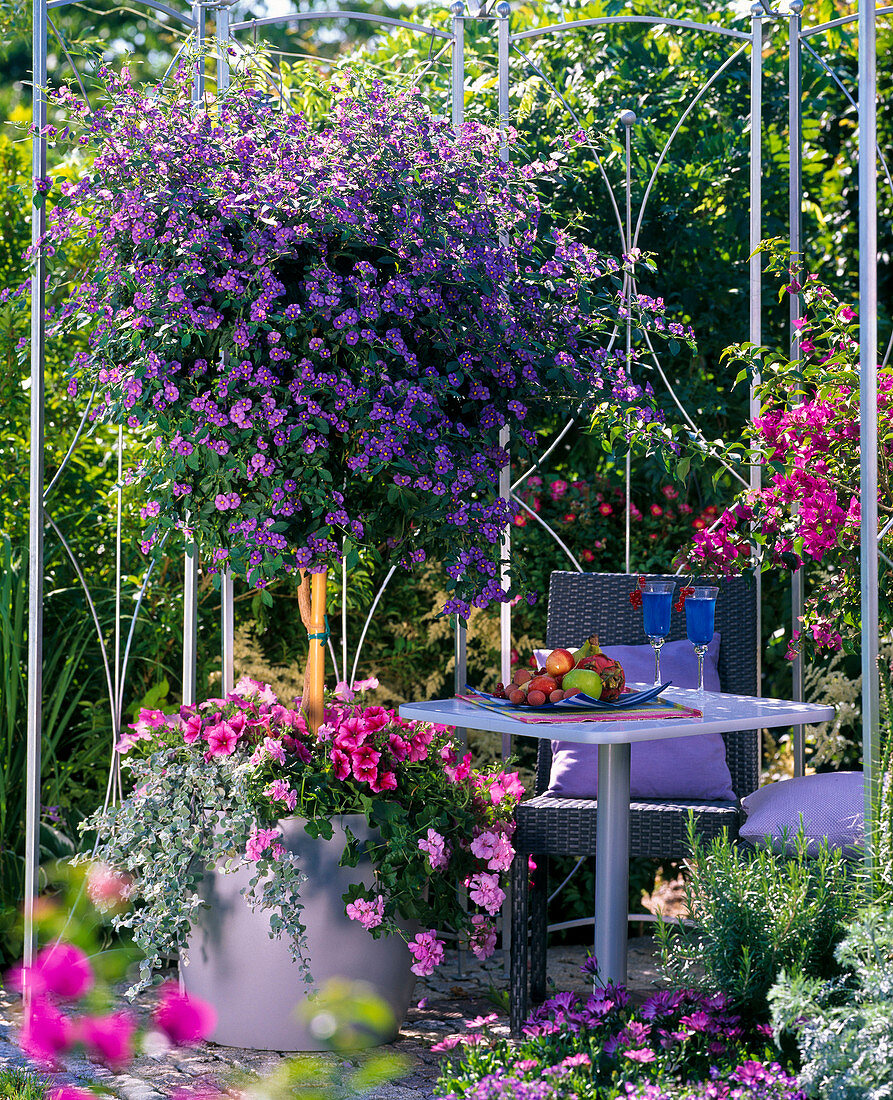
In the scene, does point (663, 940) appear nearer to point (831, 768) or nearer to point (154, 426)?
point (154, 426)

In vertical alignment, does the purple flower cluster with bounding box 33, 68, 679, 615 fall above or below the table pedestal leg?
above

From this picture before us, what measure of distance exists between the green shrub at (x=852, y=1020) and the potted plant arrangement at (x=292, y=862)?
3.51 ft

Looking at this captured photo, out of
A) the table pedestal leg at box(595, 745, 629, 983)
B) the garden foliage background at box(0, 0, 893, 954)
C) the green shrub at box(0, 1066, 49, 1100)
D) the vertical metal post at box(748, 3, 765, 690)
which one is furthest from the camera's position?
the garden foliage background at box(0, 0, 893, 954)

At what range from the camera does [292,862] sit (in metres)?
2.65

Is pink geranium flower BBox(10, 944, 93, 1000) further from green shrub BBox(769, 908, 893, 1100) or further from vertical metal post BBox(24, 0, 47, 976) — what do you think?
green shrub BBox(769, 908, 893, 1100)

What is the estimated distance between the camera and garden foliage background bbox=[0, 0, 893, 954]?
12.2ft

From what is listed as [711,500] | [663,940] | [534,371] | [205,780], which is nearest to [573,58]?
[711,500]

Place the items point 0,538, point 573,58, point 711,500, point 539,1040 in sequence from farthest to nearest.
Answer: point 573,58 → point 711,500 → point 0,538 → point 539,1040

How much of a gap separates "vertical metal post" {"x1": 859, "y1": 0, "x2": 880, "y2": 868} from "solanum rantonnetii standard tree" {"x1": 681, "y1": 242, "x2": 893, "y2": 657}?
629 millimetres

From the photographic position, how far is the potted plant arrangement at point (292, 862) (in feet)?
8.80

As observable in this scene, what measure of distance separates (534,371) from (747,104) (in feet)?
6.25

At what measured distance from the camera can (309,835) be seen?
8.80 feet

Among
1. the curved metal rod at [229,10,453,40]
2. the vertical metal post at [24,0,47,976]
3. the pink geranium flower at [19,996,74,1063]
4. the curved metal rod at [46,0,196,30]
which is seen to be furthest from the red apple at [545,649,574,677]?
the curved metal rod at [46,0,196,30]

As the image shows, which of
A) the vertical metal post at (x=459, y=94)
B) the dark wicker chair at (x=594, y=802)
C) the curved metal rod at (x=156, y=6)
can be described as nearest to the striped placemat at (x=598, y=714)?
the dark wicker chair at (x=594, y=802)
